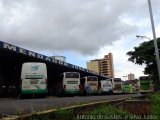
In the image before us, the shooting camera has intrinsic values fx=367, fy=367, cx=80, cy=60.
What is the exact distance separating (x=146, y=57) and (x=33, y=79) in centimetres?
1612

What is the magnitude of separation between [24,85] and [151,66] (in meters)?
16.9

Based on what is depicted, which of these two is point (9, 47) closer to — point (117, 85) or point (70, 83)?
point (70, 83)

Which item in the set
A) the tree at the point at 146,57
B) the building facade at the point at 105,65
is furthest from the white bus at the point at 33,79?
the building facade at the point at 105,65

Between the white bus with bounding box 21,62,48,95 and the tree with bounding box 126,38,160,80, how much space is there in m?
14.8

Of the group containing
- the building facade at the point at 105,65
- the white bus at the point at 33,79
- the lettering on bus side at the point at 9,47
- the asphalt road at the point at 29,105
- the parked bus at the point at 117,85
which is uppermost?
the building facade at the point at 105,65

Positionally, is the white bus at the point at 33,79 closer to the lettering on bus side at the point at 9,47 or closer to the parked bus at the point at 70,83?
the lettering on bus side at the point at 9,47

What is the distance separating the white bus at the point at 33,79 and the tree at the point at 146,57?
584 inches

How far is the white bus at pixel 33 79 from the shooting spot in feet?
96.7

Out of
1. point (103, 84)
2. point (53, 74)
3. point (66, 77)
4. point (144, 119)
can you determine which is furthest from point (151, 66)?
point (144, 119)

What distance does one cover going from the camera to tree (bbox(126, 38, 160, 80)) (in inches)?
1594

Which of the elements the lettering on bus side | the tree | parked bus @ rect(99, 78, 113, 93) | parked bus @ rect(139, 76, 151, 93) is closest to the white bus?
the lettering on bus side

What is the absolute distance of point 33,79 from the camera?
29516mm

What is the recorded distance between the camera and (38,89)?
97.5ft

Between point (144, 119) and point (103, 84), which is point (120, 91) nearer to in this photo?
point (103, 84)
